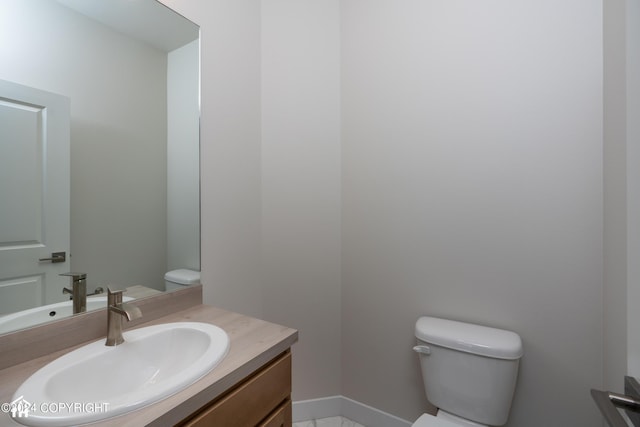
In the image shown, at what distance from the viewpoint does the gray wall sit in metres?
1.16

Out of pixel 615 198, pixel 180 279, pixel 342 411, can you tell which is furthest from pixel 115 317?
pixel 615 198

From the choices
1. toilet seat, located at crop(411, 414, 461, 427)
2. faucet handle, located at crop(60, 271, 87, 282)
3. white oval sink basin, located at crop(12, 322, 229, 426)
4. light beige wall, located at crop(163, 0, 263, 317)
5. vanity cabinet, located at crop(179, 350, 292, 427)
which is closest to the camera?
white oval sink basin, located at crop(12, 322, 229, 426)

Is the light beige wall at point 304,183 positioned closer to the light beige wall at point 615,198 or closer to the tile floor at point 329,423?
the tile floor at point 329,423

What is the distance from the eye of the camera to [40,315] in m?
0.84

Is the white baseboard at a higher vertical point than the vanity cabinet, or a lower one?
lower

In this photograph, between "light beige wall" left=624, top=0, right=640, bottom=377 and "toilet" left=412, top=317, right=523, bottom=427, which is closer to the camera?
"light beige wall" left=624, top=0, right=640, bottom=377

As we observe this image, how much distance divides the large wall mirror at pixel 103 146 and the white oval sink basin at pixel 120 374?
21 centimetres

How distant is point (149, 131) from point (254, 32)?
84cm

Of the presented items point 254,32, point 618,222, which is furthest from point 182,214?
point 618,222

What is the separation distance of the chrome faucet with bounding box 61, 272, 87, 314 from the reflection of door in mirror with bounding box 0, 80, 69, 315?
0.02 m

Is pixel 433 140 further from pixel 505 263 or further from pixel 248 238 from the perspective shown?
pixel 248 238

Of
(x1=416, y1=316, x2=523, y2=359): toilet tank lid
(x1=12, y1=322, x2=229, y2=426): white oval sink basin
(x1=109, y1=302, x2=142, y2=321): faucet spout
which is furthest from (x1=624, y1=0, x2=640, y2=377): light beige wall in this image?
(x1=109, y1=302, x2=142, y2=321): faucet spout

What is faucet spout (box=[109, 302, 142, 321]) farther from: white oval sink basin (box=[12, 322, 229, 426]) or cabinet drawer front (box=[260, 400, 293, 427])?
cabinet drawer front (box=[260, 400, 293, 427])

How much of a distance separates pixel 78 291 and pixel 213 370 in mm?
563
